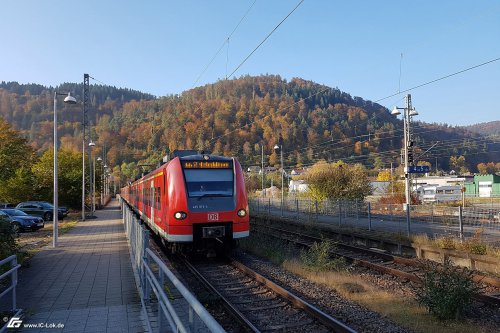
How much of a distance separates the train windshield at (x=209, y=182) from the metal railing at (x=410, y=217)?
736cm

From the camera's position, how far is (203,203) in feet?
39.8

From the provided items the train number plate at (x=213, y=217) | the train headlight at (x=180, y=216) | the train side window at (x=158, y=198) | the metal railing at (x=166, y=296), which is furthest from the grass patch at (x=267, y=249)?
the metal railing at (x=166, y=296)

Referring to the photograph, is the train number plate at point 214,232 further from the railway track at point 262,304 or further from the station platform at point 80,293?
the station platform at point 80,293

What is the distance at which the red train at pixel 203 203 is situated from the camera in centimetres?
1189

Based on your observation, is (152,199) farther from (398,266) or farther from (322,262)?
(398,266)

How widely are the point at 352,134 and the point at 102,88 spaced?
89.4 metres

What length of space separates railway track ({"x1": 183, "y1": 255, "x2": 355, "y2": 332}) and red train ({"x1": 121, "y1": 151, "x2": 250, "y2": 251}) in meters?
1.00

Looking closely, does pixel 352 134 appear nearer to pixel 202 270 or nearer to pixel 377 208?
pixel 377 208

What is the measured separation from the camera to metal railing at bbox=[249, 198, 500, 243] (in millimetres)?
13562

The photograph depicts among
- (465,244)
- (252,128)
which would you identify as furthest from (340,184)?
(252,128)

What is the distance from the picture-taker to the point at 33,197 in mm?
39844

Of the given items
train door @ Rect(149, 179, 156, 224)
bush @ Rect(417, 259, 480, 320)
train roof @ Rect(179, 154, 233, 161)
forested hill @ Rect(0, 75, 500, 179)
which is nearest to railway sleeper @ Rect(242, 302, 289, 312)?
bush @ Rect(417, 259, 480, 320)

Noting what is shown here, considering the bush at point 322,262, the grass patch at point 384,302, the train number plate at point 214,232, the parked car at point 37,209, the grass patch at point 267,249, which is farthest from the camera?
the parked car at point 37,209

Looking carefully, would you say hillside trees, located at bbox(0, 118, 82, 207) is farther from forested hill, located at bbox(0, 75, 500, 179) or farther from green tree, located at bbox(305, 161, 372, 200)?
green tree, located at bbox(305, 161, 372, 200)
